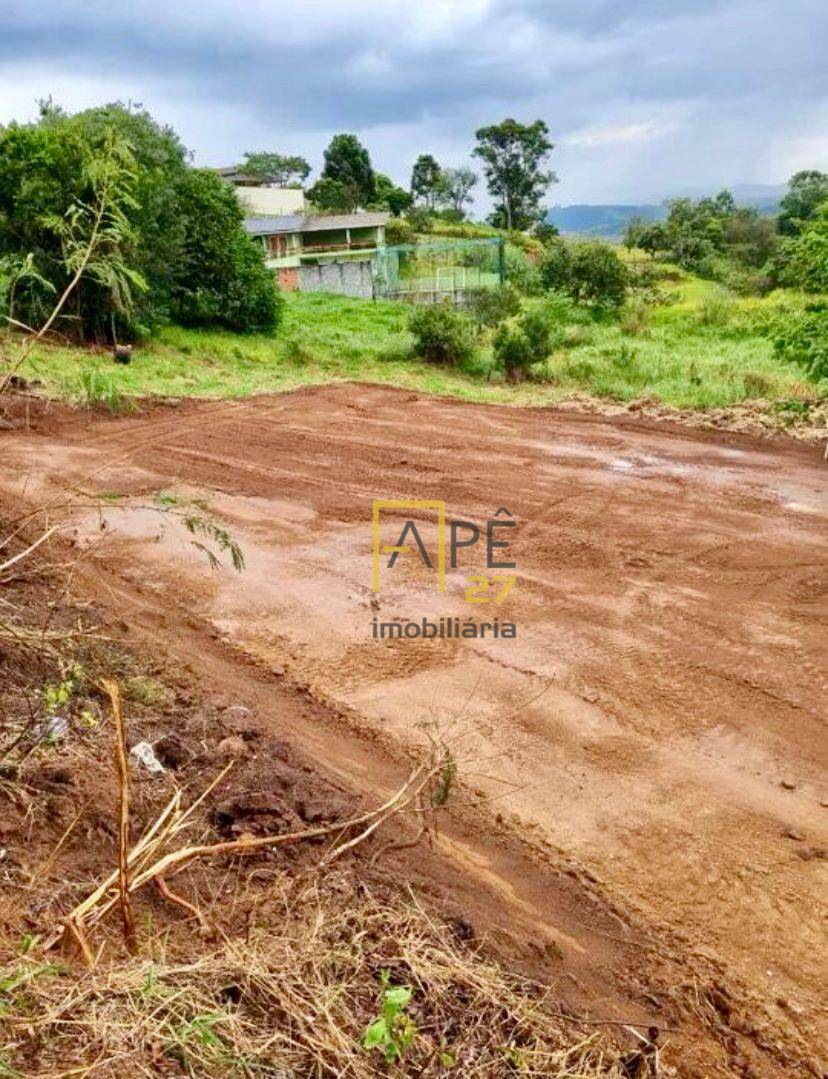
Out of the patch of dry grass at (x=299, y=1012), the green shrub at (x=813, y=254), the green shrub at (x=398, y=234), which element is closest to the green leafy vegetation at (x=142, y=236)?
the green shrub at (x=813, y=254)

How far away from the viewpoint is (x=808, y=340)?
10.6m

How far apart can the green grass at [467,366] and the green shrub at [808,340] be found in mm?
984

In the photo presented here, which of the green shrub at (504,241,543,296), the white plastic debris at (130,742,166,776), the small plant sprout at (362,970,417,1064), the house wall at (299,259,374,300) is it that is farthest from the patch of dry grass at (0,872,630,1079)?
the house wall at (299,259,374,300)

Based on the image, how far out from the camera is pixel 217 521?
775 cm

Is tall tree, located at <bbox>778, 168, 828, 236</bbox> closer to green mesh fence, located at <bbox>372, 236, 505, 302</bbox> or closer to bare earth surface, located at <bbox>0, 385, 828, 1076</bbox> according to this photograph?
green mesh fence, located at <bbox>372, 236, 505, 302</bbox>

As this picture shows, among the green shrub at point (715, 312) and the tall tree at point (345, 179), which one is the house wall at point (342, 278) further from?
the tall tree at point (345, 179)

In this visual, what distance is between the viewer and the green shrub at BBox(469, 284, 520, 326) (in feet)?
56.8

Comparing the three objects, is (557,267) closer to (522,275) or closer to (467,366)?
(522,275)

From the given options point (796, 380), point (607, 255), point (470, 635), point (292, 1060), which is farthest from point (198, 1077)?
point (607, 255)

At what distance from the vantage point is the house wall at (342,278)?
26188 millimetres

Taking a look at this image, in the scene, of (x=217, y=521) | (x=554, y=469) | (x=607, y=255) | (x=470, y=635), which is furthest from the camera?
(x=607, y=255)

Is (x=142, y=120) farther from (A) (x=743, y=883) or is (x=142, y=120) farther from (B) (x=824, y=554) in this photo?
(A) (x=743, y=883)

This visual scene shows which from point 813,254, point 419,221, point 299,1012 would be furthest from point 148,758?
point 419,221

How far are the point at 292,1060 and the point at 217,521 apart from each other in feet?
20.1
